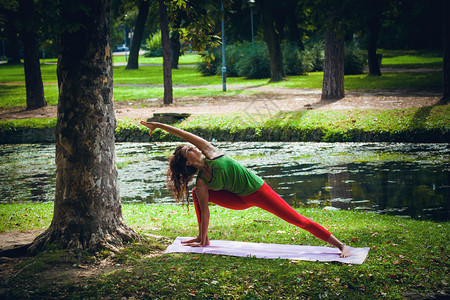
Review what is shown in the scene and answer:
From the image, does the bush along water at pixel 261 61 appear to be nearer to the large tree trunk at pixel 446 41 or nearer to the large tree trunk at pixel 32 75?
the large tree trunk at pixel 32 75

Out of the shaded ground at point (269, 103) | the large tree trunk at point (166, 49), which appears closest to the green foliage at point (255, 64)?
the shaded ground at point (269, 103)

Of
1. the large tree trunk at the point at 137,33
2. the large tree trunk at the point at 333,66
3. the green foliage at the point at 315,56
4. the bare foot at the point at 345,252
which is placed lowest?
the bare foot at the point at 345,252

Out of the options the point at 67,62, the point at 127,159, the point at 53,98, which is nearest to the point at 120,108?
the point at 53,98

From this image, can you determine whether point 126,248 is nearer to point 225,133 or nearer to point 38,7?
point 38,7

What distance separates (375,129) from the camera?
15.8 metres

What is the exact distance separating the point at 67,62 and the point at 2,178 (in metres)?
8.36

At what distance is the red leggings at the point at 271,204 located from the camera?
18.8 feet

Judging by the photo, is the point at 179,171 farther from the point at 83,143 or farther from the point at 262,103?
the point at 262,103

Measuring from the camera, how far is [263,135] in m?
17.1

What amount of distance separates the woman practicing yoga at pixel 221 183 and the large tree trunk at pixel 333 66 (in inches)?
650

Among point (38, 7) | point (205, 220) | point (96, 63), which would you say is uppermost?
point (38, 7)

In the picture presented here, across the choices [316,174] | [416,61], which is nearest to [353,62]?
[416,61]

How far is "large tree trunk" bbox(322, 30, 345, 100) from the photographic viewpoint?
2131cm

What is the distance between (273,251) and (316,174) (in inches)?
256
